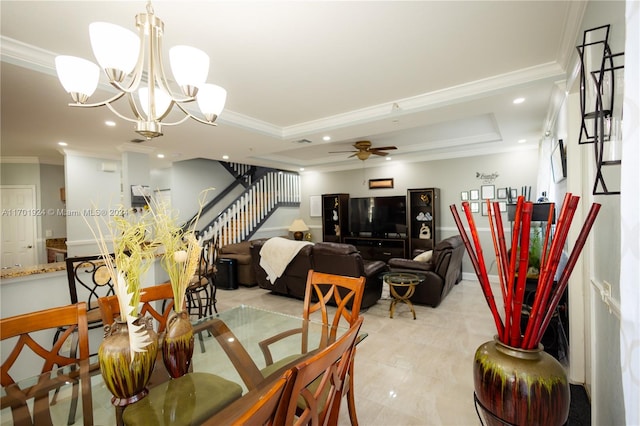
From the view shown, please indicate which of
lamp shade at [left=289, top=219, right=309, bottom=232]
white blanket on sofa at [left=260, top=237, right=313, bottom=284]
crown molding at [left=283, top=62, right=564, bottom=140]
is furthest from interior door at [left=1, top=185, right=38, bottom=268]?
crown molding at [left=283, top=62, right=564, bottom=140]

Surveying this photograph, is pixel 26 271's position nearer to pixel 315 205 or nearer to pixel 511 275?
pixel 511 275

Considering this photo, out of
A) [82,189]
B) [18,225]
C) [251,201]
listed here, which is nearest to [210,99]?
[82,189]

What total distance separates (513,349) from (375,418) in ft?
4.15

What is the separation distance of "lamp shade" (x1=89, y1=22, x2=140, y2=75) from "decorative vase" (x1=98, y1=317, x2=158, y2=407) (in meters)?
1.18

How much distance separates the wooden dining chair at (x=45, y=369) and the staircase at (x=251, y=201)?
5.06 meters

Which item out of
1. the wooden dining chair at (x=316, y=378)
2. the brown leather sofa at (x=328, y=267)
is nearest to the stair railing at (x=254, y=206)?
the brown leather sofa at (x=328, y=267)

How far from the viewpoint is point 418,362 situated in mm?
2645

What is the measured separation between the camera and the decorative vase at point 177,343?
1.29 meters

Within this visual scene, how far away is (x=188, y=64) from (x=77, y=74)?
55cm

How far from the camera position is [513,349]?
1.09m

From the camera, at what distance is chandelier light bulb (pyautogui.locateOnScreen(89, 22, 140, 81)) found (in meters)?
1.33

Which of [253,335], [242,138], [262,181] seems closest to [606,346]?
[253,335]

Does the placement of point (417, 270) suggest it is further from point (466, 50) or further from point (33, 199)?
point (33, 199)

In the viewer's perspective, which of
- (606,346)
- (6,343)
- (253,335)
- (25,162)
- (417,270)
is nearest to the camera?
(606,346)
